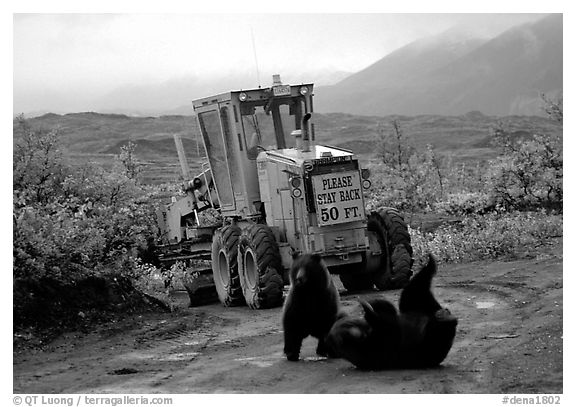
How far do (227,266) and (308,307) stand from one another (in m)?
5.27

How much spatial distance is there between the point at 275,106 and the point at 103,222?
354 centimetres

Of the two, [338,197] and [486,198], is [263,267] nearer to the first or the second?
[338,197]

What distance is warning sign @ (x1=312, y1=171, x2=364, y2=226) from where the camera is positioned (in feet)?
44.1

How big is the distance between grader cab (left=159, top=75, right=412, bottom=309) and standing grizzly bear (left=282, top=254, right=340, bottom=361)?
3.76 metres

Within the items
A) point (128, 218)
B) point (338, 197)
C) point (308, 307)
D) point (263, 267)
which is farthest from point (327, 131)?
point (308, 307)

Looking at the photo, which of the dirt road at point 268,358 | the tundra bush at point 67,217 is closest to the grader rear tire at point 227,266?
the dirt road at point 268,358

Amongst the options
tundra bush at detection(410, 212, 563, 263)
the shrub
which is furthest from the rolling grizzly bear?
tundra bush at detection(410, 212, 563, 263)

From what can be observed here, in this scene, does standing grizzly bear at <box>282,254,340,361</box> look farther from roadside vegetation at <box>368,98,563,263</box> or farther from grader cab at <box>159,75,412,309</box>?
roadside vegetation at <box>368,98,563,263</box>

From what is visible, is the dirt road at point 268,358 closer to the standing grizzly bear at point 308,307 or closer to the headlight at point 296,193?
the standing grizzly bear at point 308,307

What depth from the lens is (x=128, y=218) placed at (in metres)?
15.6
